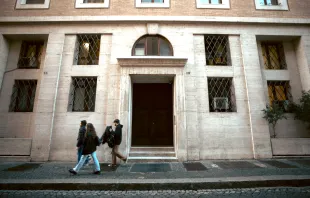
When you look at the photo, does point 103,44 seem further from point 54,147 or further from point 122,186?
point 122,186

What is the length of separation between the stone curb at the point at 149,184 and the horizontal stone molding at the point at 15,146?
12.3ft

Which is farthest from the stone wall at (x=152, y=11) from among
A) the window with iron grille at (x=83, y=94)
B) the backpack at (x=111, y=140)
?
the backpack at (x=111, y=140)

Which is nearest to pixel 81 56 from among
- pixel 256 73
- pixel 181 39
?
pixel 181 39

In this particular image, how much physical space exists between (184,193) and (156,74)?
6000 mm

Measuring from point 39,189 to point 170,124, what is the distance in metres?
7.17

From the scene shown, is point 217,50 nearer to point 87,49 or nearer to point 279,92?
point 279,92

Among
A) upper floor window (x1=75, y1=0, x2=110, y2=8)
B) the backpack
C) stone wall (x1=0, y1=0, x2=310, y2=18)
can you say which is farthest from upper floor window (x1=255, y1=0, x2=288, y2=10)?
the backpack

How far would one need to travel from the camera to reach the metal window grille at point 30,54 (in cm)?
945

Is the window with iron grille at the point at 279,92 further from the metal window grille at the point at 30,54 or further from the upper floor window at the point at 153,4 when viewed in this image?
the metal window grille at the point at 30,54

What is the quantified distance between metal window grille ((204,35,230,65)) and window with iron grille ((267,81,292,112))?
3224 mm

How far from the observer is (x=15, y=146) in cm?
784

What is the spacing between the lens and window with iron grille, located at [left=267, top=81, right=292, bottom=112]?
908cm

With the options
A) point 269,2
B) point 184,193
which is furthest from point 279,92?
point 184,193

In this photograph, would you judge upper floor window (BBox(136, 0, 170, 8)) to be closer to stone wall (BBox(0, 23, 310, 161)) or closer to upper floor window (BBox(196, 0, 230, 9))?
stone wall (BBox(0, 23, 310, 161))
